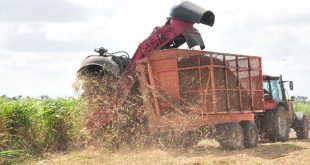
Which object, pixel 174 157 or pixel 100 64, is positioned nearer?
pixel 174 157

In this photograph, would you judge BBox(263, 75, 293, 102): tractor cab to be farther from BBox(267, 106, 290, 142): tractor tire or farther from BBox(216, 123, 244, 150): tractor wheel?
BBox(216, 123, 244, 150): tractor wheel

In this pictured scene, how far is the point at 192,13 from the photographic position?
39.5 ft

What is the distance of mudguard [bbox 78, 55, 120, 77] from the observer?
12.1 meters

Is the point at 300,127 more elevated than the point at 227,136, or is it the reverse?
the point at 300,127

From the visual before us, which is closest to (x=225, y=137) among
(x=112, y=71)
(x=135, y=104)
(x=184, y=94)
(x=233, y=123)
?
(x=233, y=123)

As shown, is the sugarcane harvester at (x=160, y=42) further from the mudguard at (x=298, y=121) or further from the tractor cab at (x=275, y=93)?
the mudguard at (x=298, y=121)

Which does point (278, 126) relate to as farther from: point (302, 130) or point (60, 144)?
point (60, 144)

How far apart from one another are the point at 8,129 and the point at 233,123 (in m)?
5.20

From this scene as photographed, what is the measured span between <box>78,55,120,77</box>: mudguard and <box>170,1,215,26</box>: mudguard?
72.5 inches

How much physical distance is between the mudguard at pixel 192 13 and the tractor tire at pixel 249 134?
2524mm

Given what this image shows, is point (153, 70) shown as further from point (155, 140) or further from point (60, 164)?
point (60, 164)

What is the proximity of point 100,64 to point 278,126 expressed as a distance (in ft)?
19.6

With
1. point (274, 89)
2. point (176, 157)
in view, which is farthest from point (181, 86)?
point (274, 89)

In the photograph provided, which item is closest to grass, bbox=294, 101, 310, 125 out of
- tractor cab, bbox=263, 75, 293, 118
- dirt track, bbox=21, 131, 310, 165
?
tractor cab, bbox=263, 75, 293, 118
